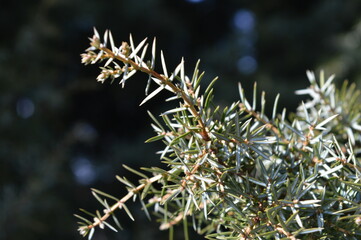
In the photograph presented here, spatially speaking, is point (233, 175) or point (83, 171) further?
point (83, 171)

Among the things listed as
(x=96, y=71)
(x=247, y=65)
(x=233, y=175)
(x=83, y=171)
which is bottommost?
(x=233, y=175)

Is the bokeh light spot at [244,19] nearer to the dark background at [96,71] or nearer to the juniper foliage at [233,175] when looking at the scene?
the dark background at [96,71]

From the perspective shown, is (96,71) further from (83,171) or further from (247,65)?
(247,65)

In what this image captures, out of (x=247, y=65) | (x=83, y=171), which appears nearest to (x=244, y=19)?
(x=247, y=65)

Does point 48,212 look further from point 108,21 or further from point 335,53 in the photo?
point 335,53

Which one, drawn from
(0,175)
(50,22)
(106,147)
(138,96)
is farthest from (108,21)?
(0,175)

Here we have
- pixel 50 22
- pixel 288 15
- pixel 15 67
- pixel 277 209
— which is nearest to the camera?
pixel 277 209

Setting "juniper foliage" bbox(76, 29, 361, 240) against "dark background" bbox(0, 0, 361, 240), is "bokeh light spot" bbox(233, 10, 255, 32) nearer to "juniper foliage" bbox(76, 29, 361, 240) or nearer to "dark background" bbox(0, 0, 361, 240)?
"dark background" bbox(0, 0, 361, 240)

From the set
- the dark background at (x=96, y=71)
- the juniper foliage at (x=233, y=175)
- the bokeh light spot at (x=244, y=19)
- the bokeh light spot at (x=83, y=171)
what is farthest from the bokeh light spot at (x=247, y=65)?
the juniper foliage at (x=233, y=175)
